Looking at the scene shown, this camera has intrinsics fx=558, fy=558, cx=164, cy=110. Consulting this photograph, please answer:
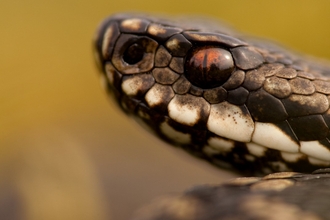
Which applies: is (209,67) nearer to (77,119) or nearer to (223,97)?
(223,97)

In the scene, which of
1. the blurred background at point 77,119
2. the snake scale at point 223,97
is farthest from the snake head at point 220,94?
the blurred background at point 77,119

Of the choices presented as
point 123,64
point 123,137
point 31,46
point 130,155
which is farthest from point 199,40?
point 31,46

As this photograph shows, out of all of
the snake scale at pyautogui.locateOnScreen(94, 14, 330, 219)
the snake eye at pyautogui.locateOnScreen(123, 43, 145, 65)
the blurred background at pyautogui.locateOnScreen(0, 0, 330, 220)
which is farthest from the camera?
the blurred background at pyautogui.locateOnScreen(0, 0, 330, 220)

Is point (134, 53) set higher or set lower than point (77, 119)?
higher

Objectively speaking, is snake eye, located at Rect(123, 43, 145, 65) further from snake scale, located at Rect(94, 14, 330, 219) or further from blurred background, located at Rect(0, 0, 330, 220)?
blurred background, located at Rect(0, 0, 330, 220)

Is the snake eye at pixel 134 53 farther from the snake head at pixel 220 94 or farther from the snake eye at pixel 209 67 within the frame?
the snake eye at pixel 209 67

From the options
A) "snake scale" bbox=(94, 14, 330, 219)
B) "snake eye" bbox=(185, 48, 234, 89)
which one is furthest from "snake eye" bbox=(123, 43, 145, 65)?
"snake eye" bbox=(185, 48, 234, 89)

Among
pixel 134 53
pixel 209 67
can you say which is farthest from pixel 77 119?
pixel 209 67
